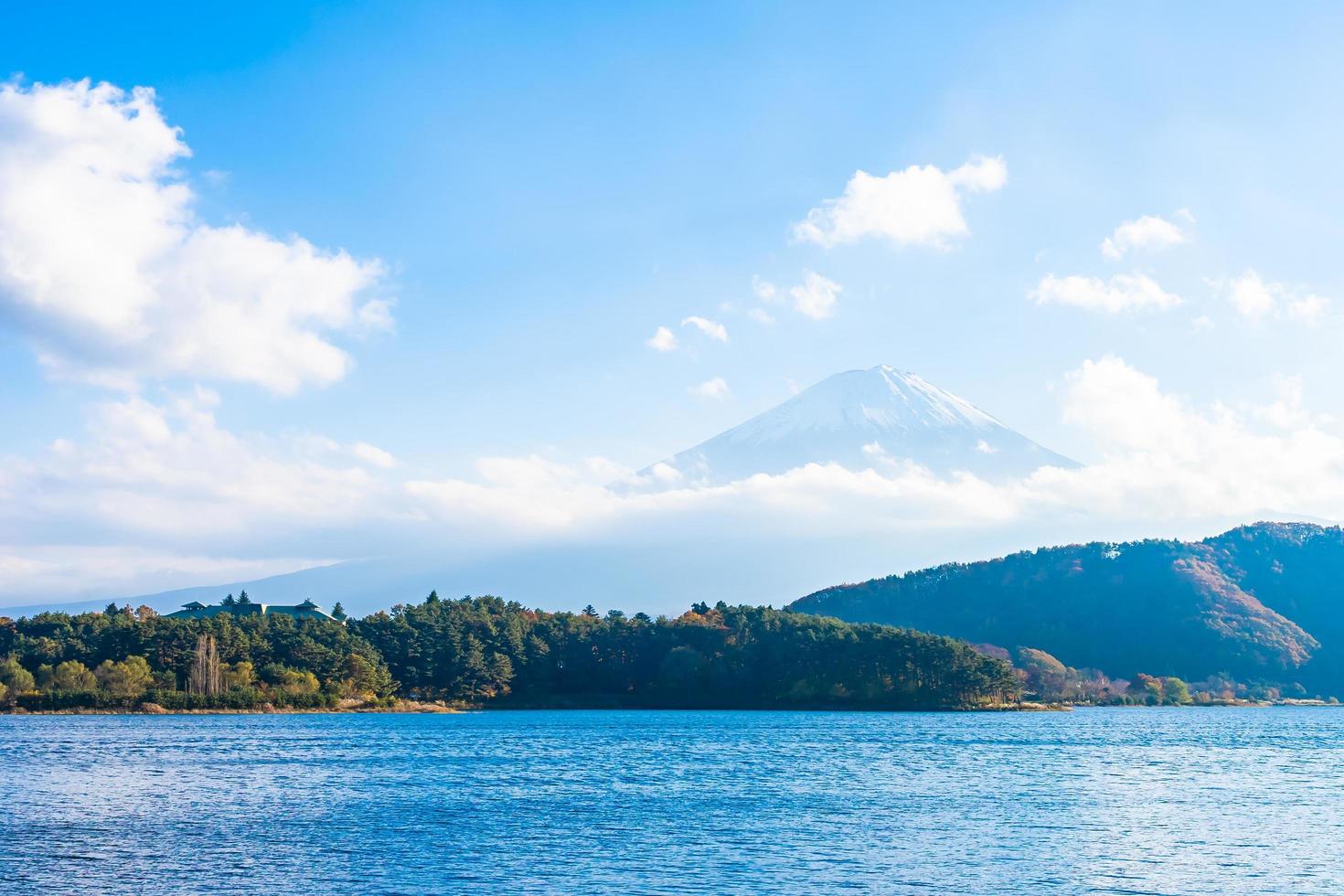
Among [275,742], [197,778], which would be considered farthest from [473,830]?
[275,742]

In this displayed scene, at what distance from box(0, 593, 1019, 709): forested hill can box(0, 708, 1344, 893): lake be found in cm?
3452

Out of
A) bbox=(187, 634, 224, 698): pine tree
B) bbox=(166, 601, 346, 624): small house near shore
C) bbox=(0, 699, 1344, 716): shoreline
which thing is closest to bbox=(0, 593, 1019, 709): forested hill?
bbox=(187, 634, 224, 698): pine tree

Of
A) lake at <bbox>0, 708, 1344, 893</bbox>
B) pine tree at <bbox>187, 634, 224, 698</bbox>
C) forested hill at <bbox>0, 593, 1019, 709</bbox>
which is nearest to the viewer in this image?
lake at <bbox>0, 708, 1344, 893</bbox>

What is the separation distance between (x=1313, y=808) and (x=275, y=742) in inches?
2275

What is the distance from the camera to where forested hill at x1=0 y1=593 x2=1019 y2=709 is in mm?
115625

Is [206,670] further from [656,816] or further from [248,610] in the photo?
[656,816]

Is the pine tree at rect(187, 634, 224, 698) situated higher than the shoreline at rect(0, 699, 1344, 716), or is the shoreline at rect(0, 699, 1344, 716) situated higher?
the pine tree at rect(187, 634, 224, 698)

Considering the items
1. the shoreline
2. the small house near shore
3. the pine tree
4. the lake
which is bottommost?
the shoreline

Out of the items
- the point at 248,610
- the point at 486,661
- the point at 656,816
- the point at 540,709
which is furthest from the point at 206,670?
the point at 656,816

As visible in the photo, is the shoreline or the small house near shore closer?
the shoreline

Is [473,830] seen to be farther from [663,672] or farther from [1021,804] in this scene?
[663,672]

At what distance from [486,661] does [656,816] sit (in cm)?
10076

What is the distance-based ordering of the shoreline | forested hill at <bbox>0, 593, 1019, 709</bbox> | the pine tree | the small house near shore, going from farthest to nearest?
the small house near shore, forested hill at <bbox>0, 593, 1019, 709</bbox>, the pine tree, the shoreline

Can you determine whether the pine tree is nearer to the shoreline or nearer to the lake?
the shoreline
